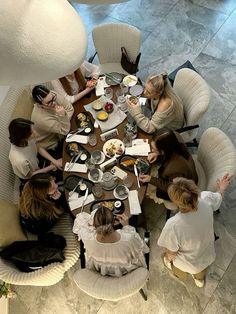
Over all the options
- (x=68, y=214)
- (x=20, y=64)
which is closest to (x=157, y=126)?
(x=68, y=214)

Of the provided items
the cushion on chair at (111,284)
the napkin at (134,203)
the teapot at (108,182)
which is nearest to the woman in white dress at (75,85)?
the teapot at (108,182)

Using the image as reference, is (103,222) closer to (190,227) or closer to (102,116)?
(190,227)

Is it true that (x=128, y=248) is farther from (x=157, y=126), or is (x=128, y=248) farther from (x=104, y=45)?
(x=104, y=45)

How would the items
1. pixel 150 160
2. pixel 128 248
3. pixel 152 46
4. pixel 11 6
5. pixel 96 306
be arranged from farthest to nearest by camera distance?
pixel 152 46, pixel 96 306, pixel 150 160, pixel 128 248, pixel 11 6

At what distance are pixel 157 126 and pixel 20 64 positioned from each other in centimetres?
302

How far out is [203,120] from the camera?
465 cm

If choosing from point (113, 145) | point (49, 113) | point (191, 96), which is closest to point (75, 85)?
point (49, 113)

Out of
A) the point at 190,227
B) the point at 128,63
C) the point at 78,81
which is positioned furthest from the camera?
the point at 128,63

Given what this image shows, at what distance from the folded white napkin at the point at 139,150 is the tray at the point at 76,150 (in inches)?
14.9

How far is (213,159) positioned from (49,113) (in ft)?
5.23

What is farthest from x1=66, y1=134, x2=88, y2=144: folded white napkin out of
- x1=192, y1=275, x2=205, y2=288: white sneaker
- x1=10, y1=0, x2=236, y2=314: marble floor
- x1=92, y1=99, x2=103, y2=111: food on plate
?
x1=192, y1=275, x2=205, y2=288: white sneaker

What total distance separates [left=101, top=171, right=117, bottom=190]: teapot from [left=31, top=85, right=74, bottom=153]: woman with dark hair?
0.68 m

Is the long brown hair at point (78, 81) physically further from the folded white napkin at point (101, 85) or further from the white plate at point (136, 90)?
the white plate at point (136, 90)

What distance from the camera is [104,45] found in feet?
14.5
